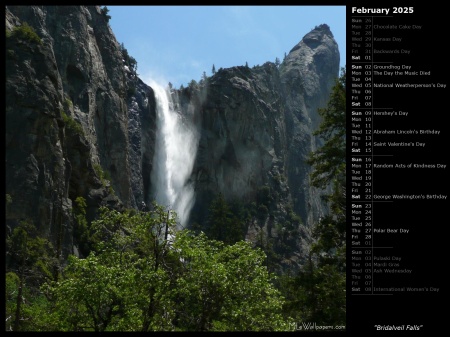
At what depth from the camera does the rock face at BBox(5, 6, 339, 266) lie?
143ft

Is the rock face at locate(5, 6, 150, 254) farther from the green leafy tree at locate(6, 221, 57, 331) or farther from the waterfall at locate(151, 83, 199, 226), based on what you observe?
the waterfall at locate(151, 83, 199, 226)

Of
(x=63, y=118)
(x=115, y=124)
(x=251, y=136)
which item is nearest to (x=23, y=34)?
(x=63, y=118)

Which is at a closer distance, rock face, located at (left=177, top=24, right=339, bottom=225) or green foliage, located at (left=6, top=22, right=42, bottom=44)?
green foliage, located at (left=6, top=22, right=42, bottom=44)

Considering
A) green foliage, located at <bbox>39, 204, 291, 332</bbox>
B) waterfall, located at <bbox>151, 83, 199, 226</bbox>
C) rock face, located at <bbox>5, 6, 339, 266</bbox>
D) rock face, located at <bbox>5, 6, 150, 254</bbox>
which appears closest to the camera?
green foliage, located at <bbox>39, 204, 291, 332</bbox>

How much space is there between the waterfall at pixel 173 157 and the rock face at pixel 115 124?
6.01 ft

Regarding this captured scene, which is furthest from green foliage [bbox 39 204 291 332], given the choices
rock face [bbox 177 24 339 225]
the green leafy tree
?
rock face [bbox 177 24 339 225]

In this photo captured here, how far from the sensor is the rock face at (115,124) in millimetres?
43688

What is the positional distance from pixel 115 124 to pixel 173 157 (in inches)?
922

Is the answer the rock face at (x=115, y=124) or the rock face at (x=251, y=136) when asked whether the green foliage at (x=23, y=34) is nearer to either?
the rock face at (x=115, y=124)

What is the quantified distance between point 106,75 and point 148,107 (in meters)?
18.0

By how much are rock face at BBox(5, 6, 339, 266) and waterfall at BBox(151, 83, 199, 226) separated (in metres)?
1.83

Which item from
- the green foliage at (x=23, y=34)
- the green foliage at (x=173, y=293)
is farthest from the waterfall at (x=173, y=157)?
the green foliage at (x=173, y=293)

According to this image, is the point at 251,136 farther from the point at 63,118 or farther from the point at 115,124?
the point at 63,118
